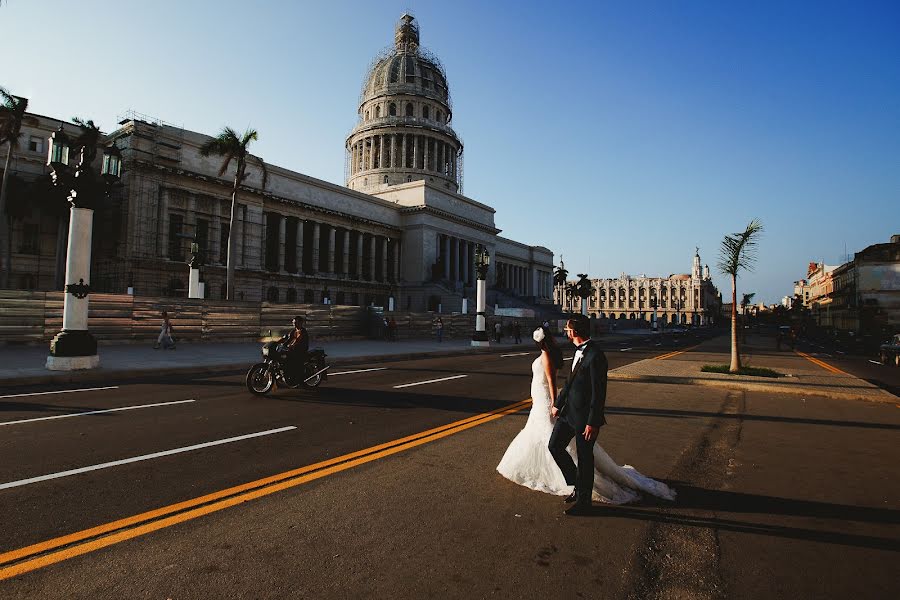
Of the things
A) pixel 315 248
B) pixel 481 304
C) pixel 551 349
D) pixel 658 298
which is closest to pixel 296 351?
pixel 551 349

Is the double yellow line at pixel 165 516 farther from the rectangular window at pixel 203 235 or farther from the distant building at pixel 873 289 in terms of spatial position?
the distant building at pixel 873 289

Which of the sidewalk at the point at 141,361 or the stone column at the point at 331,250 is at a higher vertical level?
the stone column at the point at 331,250

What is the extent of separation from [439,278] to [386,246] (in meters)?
8.16

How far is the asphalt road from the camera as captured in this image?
3.25 meters

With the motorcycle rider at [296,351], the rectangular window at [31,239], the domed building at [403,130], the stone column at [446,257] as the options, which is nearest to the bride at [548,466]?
the motorcycle rider at [296,351]

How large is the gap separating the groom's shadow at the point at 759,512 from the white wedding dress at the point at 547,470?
13 cm

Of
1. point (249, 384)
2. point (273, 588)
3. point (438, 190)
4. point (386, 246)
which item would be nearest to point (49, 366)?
point (249, 384)

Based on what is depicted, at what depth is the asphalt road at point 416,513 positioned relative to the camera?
3.25 metres

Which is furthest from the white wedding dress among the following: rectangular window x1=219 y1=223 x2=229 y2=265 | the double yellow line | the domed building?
the domed building

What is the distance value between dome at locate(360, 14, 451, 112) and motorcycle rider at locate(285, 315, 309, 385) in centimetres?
8329

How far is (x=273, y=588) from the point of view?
3.10 m

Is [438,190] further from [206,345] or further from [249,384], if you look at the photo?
[249,384]

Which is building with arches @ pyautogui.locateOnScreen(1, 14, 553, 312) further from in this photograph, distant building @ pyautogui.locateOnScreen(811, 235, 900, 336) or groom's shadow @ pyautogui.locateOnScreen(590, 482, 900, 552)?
distant building @ pyautogui.locateOnScreen(811, 235, 900, 336)

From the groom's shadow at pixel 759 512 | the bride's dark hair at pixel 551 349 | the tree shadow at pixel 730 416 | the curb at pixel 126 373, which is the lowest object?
the groom's shadow at pixel 759 512
